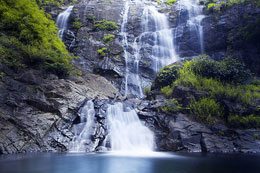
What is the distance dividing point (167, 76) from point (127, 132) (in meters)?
4.75

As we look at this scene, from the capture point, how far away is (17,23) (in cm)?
1088

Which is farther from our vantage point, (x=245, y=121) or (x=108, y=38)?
(x=108, y=38)

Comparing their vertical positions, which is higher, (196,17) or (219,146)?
(196,17)

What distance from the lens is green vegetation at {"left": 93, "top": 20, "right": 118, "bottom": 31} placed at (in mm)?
21000

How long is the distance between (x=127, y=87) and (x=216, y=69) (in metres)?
7.98

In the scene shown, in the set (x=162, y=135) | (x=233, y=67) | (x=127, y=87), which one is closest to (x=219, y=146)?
(x=162, y=135)

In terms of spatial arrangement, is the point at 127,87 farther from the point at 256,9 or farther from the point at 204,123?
the point at 256,9

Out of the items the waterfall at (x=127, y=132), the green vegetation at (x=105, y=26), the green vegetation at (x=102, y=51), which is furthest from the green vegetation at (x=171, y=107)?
the green vegetation at (x=105, y=26)

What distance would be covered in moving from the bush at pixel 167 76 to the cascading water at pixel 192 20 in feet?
22.3

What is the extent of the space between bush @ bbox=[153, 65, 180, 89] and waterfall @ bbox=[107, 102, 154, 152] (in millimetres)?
3061

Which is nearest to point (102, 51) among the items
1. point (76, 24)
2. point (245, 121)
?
point (76, 24)

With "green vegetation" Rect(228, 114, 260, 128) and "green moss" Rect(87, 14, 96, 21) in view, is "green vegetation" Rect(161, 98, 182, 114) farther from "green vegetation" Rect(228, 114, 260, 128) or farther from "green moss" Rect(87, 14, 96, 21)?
"green moss" Rect(87, 14, 96, 21)

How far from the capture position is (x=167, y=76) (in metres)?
11.4

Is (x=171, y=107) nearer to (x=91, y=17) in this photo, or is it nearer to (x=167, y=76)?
(x=167, y=76)
